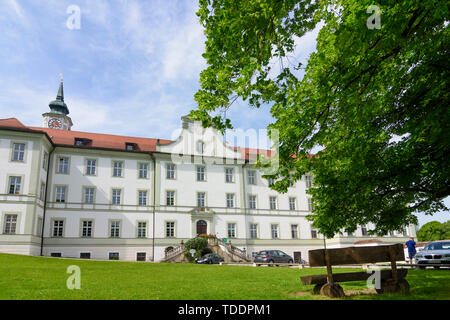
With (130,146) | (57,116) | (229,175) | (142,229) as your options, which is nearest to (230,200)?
(229,175)

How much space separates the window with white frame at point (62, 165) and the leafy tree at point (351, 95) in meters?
28.8

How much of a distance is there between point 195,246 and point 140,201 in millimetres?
7722

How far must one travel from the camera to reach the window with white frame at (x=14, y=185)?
93.6ft

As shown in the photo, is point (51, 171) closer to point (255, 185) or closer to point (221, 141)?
point (221, 141)

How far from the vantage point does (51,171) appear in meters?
32.3

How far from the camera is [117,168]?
35000 millimetres

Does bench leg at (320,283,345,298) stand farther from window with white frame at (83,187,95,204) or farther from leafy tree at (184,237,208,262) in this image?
window with white frame at (83,187,95,204)

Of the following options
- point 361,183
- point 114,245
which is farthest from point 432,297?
point 114,245

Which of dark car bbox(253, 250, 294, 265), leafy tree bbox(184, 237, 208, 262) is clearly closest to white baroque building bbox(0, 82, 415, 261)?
leafy tree bbox(184, 237, 208, 262)

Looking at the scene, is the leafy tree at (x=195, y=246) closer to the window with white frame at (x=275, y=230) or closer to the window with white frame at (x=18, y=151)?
the window with white frame at (x=275, y=230)

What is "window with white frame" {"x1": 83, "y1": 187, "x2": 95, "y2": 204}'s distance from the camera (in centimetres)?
3300

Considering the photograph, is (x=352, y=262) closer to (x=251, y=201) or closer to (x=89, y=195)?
(x=89, y=195)

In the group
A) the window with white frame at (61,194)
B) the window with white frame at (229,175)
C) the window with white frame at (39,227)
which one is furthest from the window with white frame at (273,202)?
the window with white frame at (39,227)

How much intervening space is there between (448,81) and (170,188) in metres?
30.9
